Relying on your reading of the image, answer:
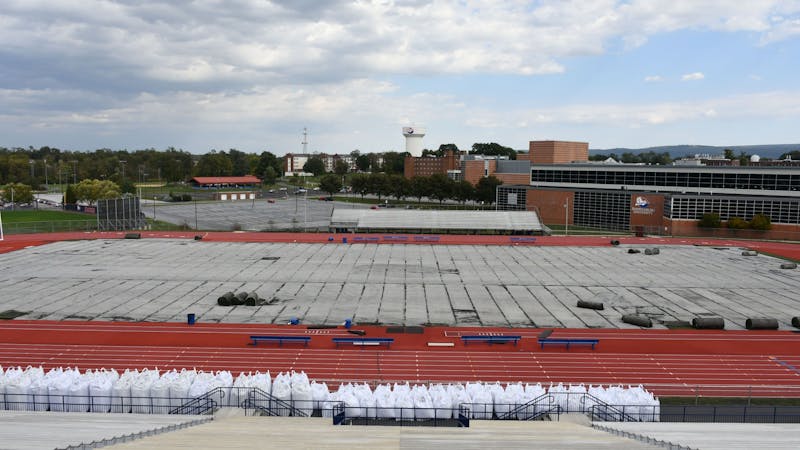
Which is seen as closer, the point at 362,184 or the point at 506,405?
the point at 506,405

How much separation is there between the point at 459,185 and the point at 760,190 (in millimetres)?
57114

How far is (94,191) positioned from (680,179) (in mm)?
94067

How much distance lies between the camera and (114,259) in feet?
181

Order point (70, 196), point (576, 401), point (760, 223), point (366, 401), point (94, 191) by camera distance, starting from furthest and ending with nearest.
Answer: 1. point (70, 196)
2. point (94, 191)
3. point (760, 223)
4. point (576, 401)
5. point (366, 401)

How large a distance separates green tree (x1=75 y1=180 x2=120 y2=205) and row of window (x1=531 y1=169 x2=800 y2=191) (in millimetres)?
74170

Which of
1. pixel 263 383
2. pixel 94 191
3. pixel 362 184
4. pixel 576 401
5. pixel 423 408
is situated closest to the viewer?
pixel 423 408

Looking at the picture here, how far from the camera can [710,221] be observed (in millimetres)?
77938

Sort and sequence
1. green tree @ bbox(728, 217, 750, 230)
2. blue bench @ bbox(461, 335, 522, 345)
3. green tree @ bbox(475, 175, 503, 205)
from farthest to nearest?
green tree @ bbox(475, 175, 503, 205)
green tree @ bbox(728, 217, 750, 230)
blue bench @ bbox(461, 335, 522, 345)

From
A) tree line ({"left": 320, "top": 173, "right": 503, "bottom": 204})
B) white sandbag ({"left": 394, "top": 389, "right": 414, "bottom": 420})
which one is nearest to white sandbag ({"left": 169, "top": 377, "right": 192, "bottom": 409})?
white sandbag ({"left": 394, "top": 389, "right": 414, "bottom": 420})

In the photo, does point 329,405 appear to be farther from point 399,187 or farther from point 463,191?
point 399,187

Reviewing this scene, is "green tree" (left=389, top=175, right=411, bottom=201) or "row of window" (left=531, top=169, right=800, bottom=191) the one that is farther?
"green tree" (left=389, top=175, right=411, bottom=201)

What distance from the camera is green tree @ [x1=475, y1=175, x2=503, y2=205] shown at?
117 meters

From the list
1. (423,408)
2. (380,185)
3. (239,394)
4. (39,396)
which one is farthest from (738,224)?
(380,185)

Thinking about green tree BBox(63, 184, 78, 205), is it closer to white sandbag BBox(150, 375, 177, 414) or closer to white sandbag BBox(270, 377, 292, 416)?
white sandbag BBox(150, 375, 177, 414)
